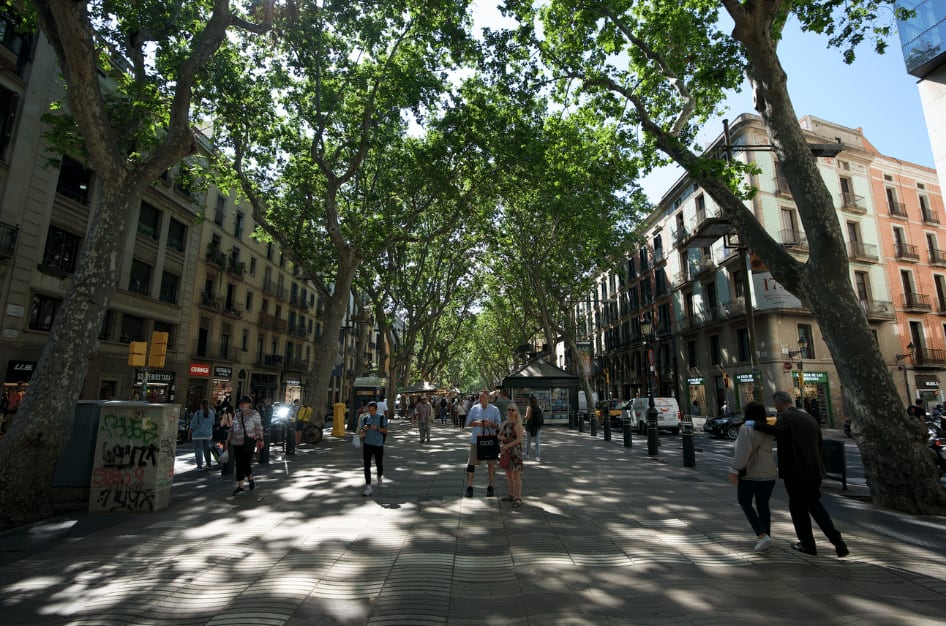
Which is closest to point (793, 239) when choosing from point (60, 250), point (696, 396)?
point (696, 396)

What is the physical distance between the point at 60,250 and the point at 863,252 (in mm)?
39218

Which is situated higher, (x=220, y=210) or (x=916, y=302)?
(x=220, y=210)

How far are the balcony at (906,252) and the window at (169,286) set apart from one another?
4093cm

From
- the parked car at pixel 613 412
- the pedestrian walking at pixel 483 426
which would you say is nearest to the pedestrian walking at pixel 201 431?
the pedestrian walking at pixel 483 426

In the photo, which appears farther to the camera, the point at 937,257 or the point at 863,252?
the point at 937,257

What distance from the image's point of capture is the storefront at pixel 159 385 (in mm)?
20656

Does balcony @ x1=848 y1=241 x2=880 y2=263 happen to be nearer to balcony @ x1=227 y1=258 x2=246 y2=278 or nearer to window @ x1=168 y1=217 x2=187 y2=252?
balcony @ x1=227 y1=258 x2=246 y2=278

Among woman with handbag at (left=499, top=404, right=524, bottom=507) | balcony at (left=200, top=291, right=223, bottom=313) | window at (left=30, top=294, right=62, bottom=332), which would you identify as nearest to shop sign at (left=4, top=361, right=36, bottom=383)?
window at (left=30, top=294, right=62, bottom=332)

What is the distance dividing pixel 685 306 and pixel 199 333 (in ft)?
101

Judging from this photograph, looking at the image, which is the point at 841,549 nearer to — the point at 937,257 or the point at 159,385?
the point at 159,385

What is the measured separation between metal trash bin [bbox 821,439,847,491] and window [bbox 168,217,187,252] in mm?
26748

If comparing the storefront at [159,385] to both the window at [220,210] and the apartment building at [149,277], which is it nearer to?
the apartment building at [149,277]

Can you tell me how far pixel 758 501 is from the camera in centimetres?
494

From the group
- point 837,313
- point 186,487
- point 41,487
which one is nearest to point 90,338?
point 41,487
